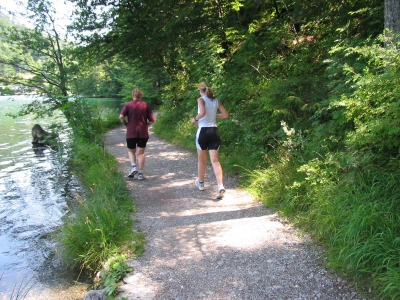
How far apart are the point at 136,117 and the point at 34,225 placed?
301 cm

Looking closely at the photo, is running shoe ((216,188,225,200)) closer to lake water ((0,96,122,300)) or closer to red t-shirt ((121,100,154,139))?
red t-shirt ((121,100,154,139))

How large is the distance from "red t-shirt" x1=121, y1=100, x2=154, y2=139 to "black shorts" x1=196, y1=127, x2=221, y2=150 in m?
1.75

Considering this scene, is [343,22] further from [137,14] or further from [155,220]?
[137,14]

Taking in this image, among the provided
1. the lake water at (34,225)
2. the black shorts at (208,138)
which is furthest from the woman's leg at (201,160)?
the lake water at (34,225)

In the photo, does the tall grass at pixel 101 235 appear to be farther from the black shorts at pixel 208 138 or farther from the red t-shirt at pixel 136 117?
the black shorts at pixel 208 138

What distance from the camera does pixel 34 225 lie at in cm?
668

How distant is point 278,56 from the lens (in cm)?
838

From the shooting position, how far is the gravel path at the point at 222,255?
10.7ft

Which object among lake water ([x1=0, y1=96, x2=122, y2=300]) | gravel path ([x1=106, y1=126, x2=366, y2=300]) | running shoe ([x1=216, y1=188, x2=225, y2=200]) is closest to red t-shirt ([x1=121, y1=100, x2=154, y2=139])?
gravel path ([x1=106, y1=126, x2=366, y2=300])

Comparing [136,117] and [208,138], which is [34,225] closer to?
[136,117]

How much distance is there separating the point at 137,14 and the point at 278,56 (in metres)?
7.53

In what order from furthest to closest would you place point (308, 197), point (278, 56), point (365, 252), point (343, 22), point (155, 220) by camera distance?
point (278, 56)
point (343, 22)
point (155, 220)
point (308, 197)
point (365, 252)

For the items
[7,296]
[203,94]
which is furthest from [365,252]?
[7,296]

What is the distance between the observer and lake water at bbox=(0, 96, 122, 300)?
4.36 meters
